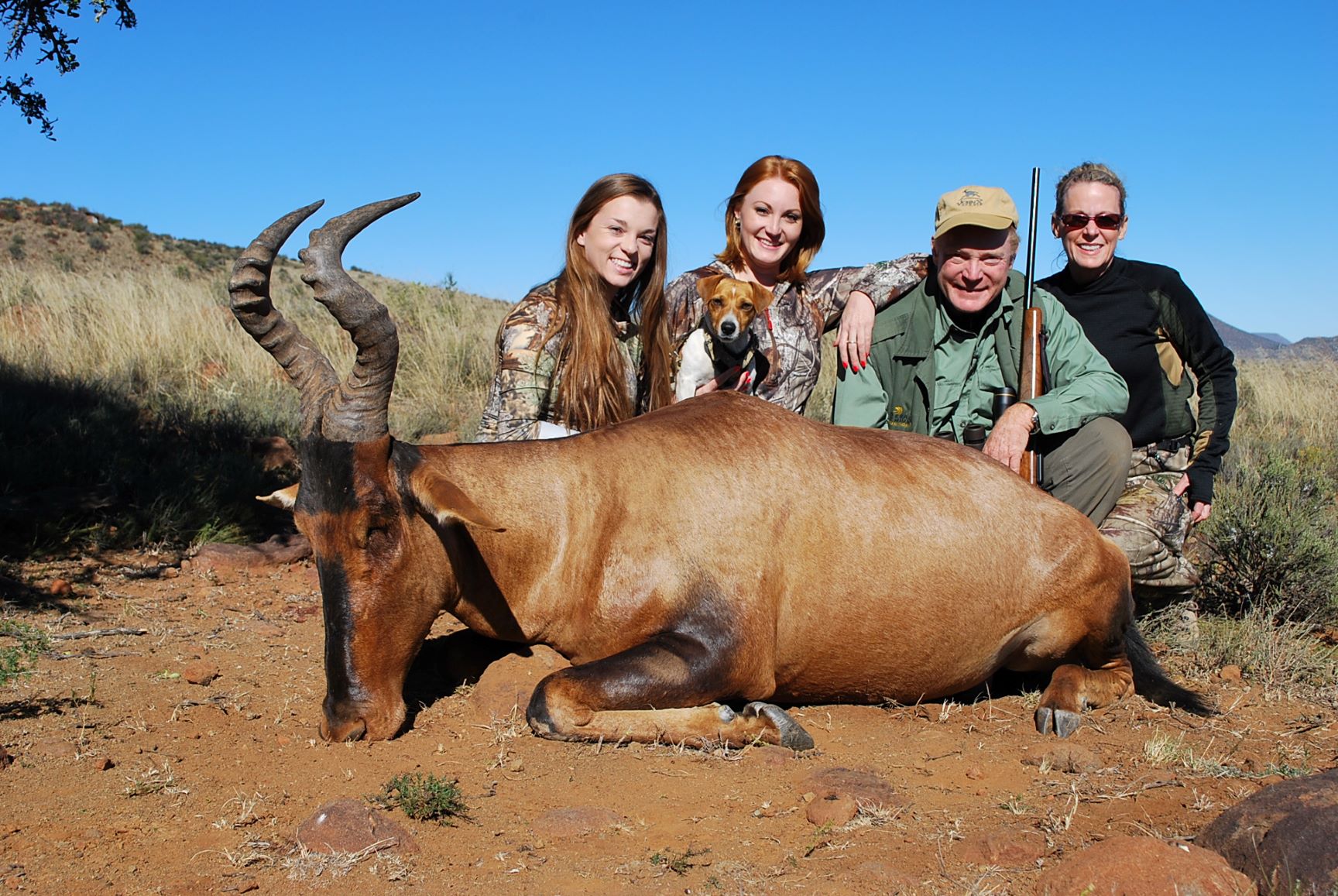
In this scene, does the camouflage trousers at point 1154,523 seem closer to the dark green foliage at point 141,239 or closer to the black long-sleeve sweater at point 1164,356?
the black long-sleeve sweater at point 1164,356

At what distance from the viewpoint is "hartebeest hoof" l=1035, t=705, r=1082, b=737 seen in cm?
550

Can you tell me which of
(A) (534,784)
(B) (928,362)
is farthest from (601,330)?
(A) (534,784)

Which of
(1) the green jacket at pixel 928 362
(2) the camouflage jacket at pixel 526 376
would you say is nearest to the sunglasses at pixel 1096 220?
(1) the green jacket at pixel 928 362

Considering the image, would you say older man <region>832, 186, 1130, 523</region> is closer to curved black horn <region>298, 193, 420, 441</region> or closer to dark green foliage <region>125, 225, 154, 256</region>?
curved black horn <region>298, 193, 420, 441</region>

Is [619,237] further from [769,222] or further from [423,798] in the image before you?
[423,798]

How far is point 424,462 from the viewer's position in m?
5.01

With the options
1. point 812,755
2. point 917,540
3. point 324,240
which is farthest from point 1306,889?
point 324,240

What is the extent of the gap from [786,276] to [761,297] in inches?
18.2

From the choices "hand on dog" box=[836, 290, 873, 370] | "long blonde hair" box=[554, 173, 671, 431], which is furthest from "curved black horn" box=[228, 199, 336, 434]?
"hand on dog" box=[836, 290, 873, 370]

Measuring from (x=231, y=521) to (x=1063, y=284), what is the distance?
21.7ft

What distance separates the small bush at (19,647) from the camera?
17.6ft

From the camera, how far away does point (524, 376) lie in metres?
6.98

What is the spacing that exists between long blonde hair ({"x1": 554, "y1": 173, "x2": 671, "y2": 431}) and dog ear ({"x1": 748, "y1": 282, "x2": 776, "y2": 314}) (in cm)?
64

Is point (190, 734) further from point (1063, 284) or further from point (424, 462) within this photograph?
point (1063, 284)
